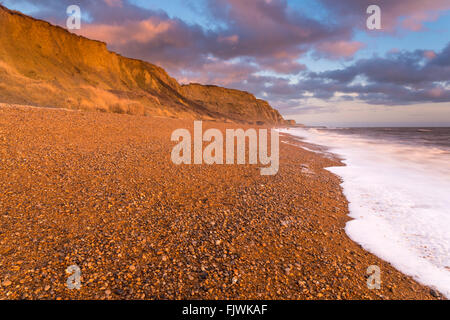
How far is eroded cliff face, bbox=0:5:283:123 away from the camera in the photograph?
41750 millimetres

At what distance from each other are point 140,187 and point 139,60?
405 ft

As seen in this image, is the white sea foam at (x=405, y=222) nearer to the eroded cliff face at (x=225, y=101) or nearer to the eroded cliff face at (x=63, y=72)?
the eroded cliff face at (x=63, y=72)

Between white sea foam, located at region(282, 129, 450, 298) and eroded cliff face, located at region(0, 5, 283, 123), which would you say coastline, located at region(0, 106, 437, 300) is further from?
eroded cliff face, located at region(0, 5, 283, 123)

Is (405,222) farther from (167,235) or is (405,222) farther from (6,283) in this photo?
(6,283)

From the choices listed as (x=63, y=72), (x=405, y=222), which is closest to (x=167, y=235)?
(x=405, y=222)

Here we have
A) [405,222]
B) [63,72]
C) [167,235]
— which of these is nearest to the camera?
[167,235]

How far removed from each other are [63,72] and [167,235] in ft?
254

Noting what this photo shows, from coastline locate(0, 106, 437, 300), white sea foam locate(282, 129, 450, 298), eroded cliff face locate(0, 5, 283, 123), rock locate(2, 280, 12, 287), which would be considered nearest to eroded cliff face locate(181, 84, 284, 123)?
eroded cliff face locate(0, 5, 283, 123)

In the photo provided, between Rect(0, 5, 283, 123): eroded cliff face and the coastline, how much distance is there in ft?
136

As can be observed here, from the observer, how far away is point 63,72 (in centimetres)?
6231

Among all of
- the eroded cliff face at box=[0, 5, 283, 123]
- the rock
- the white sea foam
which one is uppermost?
the eroded cliff face at box=[0, 5, 283, 123]

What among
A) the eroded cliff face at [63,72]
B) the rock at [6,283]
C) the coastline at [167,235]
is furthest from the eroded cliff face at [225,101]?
the rock at [6,283]
